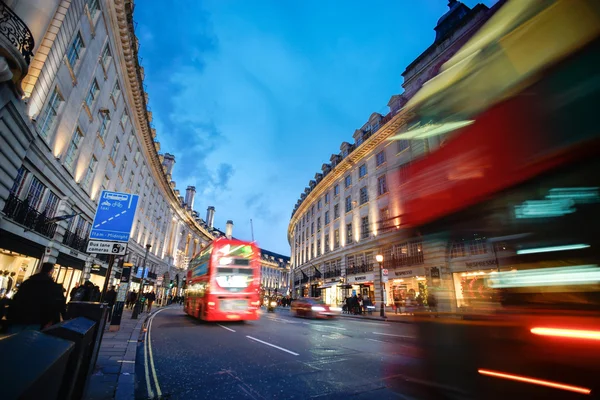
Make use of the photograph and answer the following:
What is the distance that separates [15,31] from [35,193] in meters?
7.95

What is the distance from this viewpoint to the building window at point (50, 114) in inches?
543

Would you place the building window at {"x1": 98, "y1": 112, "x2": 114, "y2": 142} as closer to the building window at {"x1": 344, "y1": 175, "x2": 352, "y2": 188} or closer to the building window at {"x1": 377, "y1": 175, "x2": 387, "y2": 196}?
the building window at {"x1": 377, "y1": 175, "x2": 387, "y2": 196}

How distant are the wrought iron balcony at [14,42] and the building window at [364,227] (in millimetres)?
26584

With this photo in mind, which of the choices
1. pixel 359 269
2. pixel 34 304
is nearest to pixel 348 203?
pixel 359 269

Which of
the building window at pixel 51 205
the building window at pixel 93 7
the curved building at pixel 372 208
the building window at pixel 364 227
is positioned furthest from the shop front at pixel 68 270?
the building window at pixel 364 227

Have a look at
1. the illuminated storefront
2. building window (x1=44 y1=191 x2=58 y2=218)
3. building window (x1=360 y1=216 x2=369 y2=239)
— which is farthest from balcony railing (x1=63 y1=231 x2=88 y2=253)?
building window (x1=360 y1=216 x2=369 y2=239)

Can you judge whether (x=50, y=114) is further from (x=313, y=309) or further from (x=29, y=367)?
(x=313, y=309)

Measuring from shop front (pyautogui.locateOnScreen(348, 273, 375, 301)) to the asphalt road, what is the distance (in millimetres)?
19938

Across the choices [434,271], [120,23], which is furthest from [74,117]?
[434,271]

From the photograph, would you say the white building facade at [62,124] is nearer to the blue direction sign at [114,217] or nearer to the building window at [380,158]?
the blue direction sign at [114,217]

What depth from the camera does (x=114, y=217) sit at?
8.66m

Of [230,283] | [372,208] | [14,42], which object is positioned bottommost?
[230,283]

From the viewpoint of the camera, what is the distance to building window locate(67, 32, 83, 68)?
1519 cm

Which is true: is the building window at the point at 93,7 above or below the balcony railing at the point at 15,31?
above
